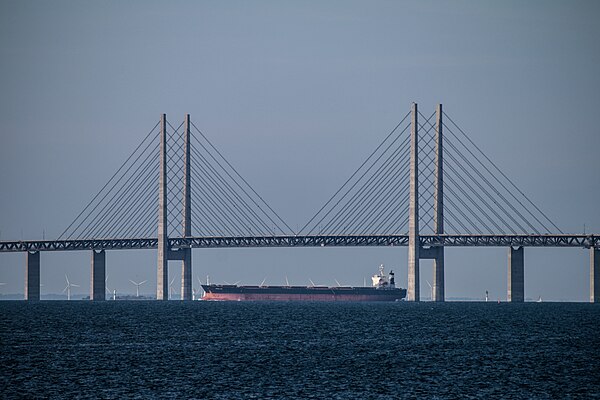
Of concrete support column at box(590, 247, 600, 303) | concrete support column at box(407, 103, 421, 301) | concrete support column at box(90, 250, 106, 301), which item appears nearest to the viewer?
concrete support column at box(407, 103, 421, 301)

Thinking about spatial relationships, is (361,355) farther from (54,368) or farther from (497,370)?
(54,368)

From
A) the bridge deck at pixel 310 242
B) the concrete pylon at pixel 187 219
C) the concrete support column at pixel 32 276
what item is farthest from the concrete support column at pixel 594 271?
the concrete support column at pixel 32 276

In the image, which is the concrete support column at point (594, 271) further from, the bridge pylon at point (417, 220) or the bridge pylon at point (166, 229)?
the bridge pylon at point (166, 229)

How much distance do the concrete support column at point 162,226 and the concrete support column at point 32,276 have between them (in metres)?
23.4

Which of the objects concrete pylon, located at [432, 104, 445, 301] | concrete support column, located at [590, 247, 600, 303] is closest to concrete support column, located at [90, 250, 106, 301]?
concrete pylon, located at [432, 104, 445, 301]

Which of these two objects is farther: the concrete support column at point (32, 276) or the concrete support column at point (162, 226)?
the concrete support column at point (32, 276)

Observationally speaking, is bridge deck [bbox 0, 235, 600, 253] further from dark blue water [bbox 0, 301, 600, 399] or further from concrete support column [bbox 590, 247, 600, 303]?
dark blue water [bbox 0, 301, 600, 399]

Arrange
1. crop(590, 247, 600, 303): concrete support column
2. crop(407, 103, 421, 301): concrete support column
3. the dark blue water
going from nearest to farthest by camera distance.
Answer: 1. the dark blue water
2. crop(407, 103, 421, 301): concrete support column
3. crop(590, 247, 600, 303): concrete support column

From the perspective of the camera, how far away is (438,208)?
15338 cm

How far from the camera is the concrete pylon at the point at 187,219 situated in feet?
545

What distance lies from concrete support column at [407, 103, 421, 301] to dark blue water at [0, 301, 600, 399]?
178 feet

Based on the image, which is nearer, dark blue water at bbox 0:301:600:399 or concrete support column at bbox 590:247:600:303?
dark blue water at bbox 0:301:600:399

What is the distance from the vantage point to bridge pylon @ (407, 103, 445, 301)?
493 ft

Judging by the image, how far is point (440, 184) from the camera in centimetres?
15312
